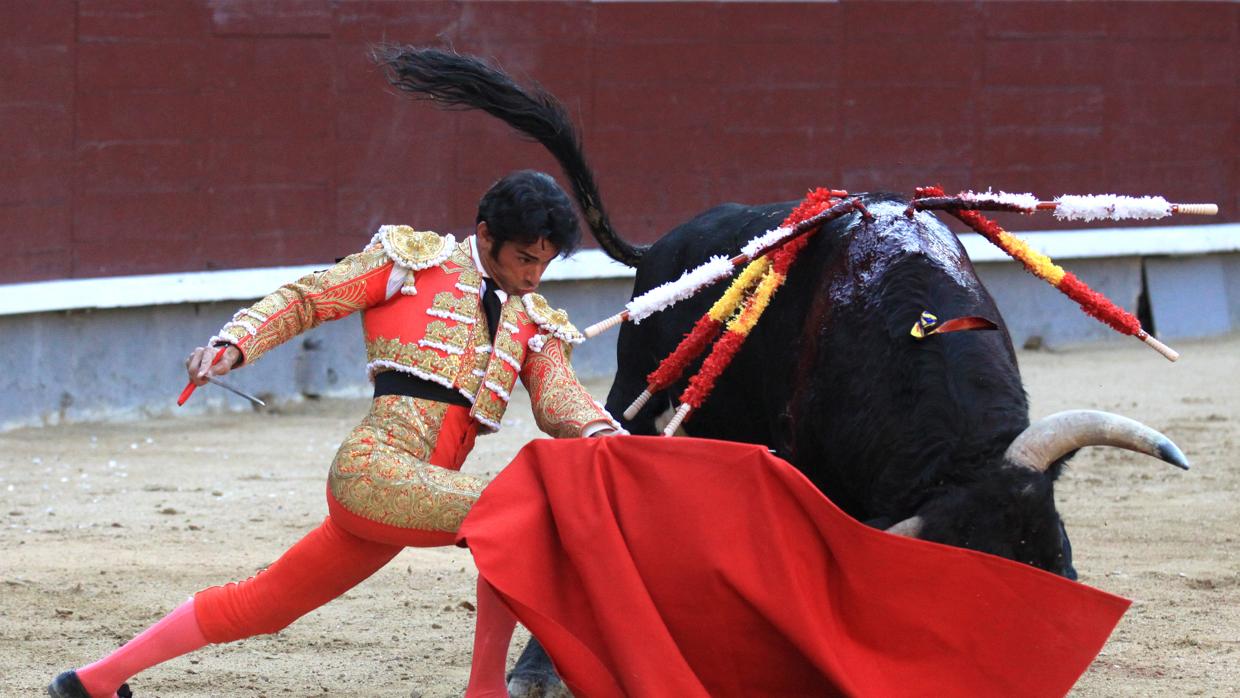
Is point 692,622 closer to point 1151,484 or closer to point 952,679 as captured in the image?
point 952,679

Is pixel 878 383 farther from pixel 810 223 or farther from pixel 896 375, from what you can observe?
pixel 810 223

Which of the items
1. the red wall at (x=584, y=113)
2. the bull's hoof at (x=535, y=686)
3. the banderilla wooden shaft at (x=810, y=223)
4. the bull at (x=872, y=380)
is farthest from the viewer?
the red wall at (x=584, y=113)

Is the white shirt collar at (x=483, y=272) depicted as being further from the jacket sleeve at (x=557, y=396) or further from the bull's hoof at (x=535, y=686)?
the bull's hoof at (x=535, y=686)

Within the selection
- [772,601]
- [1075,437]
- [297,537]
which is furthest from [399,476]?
[297,537]

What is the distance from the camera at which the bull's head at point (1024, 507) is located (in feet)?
8.16

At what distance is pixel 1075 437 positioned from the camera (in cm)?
248

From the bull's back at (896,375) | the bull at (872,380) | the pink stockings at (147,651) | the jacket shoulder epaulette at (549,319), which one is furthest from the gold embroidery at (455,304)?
the bull's back at (896,375)

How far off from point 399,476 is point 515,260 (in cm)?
37

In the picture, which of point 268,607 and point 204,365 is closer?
point 204,365

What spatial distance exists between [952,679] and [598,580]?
511 mm

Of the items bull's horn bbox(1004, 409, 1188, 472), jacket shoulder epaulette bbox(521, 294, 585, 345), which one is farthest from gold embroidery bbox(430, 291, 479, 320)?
bull's horn bbox(1004, 409, 1188, 472)

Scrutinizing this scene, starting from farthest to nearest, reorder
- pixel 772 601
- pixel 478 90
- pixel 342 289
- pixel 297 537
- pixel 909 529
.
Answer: pixel 297 537, pixel 478 90, pixel 342 289, pixel 909 529, pixel 772 601

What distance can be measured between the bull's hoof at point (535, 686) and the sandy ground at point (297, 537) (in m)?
0.13

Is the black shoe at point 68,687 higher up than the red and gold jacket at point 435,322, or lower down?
lower down
